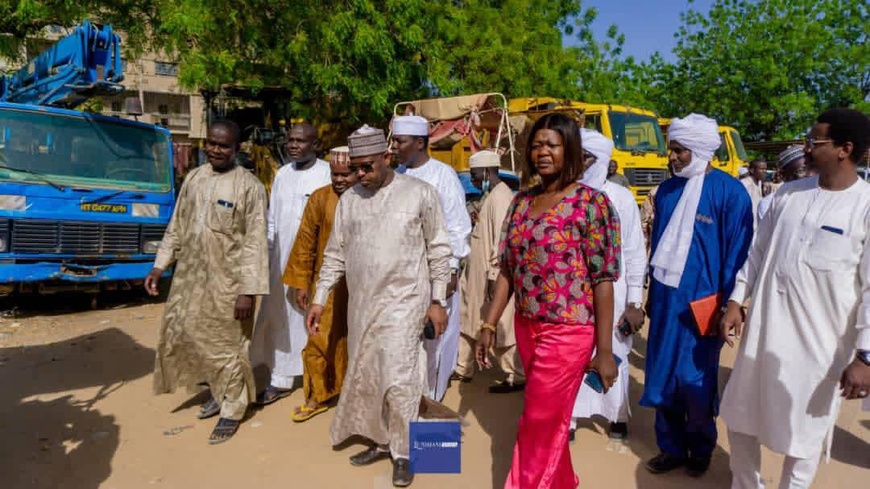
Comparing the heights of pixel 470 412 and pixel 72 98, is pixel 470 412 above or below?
below

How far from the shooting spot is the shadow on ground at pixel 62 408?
3.49 meters

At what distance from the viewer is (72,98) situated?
299 inches

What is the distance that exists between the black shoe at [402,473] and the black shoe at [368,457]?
0.23 meters

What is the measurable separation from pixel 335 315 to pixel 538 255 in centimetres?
192

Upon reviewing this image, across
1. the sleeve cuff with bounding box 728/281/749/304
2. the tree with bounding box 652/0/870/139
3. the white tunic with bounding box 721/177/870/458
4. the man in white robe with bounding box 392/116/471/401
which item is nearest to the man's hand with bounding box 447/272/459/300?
the man in white robe with bounding box 392/116/471/401

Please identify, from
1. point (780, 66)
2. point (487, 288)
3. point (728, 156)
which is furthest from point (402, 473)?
point (780, 66)

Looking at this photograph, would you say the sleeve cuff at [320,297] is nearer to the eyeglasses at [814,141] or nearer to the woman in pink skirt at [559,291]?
the woman in pink skirt at [559,291]

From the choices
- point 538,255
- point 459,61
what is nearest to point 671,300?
point 538,255

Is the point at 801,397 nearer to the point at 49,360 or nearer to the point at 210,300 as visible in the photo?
the point at 210,300

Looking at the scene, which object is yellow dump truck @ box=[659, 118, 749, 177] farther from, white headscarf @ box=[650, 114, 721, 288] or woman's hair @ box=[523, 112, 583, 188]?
woman's hair @ box=[523, 112, 583, 188]

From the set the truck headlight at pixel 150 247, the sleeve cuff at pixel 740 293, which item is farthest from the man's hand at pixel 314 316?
the truck headlight at pixel 150 247

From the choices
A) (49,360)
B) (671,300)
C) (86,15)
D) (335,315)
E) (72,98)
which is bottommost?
(49,360)

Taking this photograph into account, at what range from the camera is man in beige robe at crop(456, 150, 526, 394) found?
481 cm

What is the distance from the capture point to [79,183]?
6.84 metres
